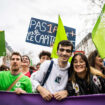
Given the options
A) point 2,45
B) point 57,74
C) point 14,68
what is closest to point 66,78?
point 57,74

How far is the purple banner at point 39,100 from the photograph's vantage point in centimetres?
235

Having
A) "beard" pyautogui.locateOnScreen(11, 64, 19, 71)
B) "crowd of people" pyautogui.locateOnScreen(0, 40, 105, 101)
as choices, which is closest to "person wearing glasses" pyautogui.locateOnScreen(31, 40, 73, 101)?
"crowd of people" pyautogui.locateOnScreen(0, 40, 105, 101)

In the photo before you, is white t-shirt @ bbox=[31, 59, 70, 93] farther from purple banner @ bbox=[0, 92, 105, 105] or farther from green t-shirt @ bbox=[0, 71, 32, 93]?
green t-shirt @ bbox=[0, 71, 32, 93]

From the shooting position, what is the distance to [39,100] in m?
2.64

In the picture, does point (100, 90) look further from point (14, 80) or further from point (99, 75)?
point (14, 80)

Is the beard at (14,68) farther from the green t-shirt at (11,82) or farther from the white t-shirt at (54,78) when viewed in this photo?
the white t-shirt at (54,78)

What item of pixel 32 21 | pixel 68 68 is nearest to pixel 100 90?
pixel 68 68

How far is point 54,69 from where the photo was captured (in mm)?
2727

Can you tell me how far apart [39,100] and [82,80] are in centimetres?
68

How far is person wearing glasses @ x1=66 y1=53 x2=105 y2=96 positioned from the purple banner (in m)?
0.10

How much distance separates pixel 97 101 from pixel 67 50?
0.85 m

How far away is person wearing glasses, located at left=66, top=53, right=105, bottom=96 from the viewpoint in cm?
245

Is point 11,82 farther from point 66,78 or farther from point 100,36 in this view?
point 100,36

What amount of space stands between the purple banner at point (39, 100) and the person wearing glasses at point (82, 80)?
104mm
